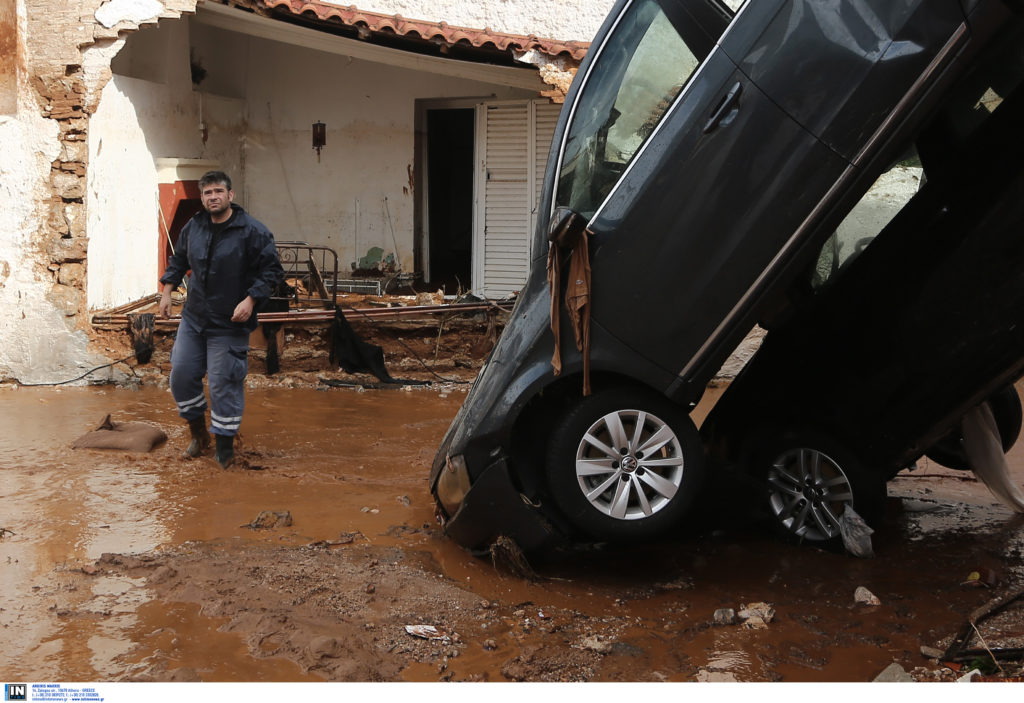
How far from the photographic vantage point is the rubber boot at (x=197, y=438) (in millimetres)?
6809

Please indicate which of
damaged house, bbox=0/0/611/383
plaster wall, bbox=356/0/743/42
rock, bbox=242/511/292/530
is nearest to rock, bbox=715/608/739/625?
rock, bbox=242/511/292/530

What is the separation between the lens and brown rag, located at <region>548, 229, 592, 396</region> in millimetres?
4469

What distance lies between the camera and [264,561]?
475cm

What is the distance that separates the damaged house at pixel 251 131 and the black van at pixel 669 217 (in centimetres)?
513

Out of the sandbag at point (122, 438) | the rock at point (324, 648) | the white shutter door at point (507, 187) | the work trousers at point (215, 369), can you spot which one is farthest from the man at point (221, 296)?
the white shutter door at point (507, 187)

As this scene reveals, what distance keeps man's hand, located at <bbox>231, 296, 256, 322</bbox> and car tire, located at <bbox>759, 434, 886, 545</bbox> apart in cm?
325

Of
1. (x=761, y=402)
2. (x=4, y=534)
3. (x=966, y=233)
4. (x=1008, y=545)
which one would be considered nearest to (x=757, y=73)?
(x=966, y=233)

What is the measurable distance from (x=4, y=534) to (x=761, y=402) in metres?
3.94

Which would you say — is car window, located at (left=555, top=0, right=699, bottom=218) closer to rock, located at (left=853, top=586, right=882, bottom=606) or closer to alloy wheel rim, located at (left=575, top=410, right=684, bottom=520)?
alloy wheel rim, located at (left=575, top=410, right=684, bottom=520)

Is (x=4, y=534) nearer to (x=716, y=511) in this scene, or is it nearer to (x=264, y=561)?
(x=264, y=561)

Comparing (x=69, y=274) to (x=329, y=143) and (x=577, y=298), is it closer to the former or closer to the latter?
→ (x=329, y=143)

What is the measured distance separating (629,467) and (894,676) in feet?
4.48

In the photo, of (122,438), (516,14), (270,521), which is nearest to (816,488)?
(270,521)

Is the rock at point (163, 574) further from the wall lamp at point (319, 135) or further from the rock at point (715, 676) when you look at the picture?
the wall lamp at point (319, 135)
